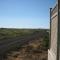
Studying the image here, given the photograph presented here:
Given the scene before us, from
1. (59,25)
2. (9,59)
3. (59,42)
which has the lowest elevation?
(9,59)

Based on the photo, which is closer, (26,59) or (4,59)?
Answer: (26,59)

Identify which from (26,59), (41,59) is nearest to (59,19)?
(41,59)

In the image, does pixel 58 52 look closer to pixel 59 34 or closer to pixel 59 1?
pixel 59 34

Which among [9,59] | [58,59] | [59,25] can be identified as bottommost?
[9,59]

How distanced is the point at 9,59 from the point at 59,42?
1468cm

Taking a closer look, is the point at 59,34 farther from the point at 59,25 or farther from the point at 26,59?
the point at 26,59

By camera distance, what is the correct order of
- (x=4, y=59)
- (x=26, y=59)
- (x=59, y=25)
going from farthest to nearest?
(x=4, y=59)
(x=26, y=59)
(x=59, y=25)

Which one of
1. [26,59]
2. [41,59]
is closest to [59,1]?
[41,59]

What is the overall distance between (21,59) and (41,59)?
2.20m

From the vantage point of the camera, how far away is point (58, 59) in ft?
22.3

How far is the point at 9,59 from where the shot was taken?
2084 centimetres

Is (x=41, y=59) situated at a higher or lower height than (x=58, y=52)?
lower

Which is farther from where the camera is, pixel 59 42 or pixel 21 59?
pixel 21 59

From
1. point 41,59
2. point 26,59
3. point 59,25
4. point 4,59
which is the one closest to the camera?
point 59,25
